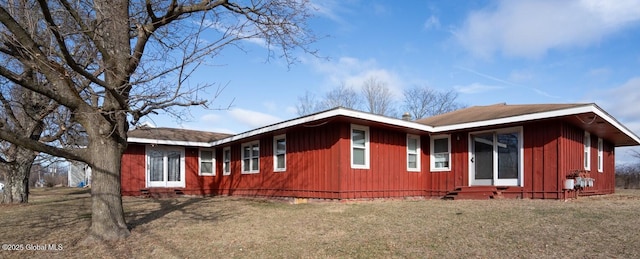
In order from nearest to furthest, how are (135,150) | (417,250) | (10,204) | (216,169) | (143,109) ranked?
1. (417,250)
2. (143,109)
3. (10,204)
4. (135,150)
5. (216,169)

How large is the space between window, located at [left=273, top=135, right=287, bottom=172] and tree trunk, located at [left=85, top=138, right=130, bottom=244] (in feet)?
21.9

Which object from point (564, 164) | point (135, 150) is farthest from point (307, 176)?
point (135, 150)

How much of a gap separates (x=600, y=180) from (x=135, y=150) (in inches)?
685

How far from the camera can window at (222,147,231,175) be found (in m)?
17.0

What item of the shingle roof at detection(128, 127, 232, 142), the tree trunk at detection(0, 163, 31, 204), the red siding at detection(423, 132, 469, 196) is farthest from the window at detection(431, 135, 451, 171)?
the tree trunk at detection(0, 163, 31, 204)

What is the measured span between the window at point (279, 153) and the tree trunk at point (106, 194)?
6.66 m

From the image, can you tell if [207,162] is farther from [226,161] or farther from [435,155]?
[435,155]

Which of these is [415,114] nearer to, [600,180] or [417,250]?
[600,180]

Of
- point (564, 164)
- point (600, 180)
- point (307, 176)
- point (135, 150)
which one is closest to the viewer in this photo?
point (564, 164)

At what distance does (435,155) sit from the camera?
45.0 feet

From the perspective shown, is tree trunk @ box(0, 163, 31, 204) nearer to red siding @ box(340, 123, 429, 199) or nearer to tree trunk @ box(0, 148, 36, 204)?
tree trunk @ box(0, 148, 36, 204)

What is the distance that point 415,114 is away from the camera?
1682 inches

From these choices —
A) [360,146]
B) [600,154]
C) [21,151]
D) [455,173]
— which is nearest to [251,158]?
[360,146]

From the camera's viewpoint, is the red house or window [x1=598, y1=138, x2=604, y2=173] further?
window [x1=598, y1=138, x2=604, y2=173]
